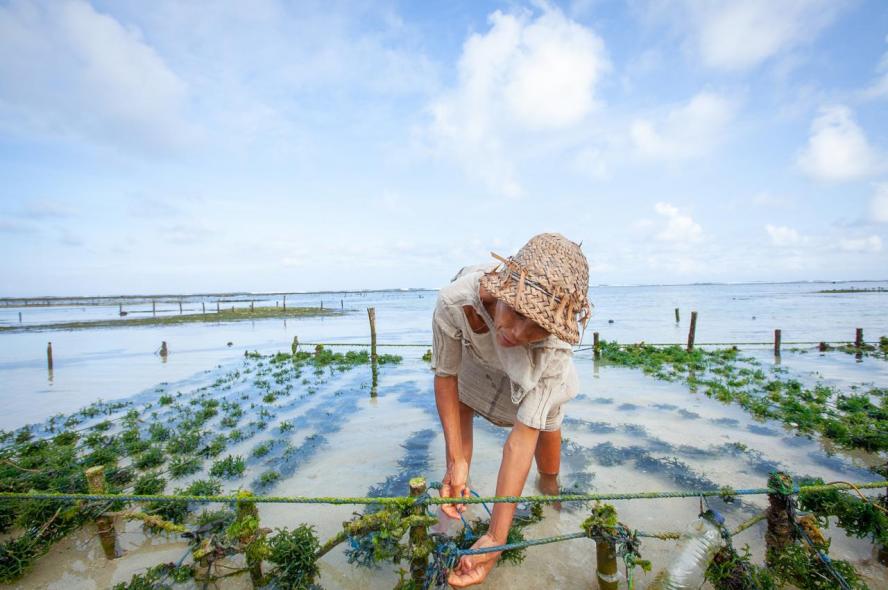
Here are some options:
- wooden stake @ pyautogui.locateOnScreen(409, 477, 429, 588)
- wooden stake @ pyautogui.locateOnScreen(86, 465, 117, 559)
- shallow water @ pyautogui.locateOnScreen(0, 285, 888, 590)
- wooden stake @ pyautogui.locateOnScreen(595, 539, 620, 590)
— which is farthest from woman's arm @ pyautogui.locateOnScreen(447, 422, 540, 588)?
wooden stake @ pyautogui.locateOnScreen(86, 465, 117, 559)

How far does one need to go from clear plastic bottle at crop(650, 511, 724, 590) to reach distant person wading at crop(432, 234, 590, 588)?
135 centimetres

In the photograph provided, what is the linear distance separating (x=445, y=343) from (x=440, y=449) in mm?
4272

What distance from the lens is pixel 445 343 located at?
2695mm

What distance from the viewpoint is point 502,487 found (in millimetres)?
2334

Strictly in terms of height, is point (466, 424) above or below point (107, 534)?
above

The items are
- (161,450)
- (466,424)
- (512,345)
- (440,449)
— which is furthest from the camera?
(161,450)

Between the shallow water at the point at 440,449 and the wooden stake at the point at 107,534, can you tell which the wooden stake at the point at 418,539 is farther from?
the wooden stake at the point at 107,534

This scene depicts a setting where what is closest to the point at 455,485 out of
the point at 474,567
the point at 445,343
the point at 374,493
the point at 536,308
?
the point at 474,567

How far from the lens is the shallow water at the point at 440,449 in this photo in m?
3.63

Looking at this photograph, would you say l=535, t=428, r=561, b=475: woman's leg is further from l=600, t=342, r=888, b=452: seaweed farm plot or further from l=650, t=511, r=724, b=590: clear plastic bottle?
l=600, t=342, r=888, b=452: seaweed farm plot

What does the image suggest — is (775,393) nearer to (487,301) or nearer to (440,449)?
(440,449)

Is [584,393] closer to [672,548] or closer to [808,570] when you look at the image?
[672,548]

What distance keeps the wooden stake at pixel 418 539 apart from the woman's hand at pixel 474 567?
29cm

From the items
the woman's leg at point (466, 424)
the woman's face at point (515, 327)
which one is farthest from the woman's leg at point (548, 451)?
the woman's face at point (515, 327)
